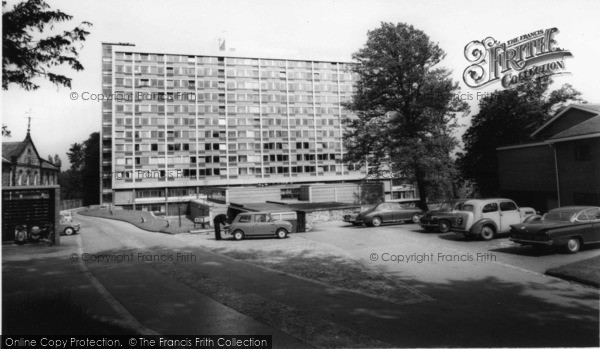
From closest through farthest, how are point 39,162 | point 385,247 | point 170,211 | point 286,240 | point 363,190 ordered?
point 385,247 < point 286,240 < point 363,190 < point 39,162 < point 170,211

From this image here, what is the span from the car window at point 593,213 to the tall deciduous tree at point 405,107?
1102cm

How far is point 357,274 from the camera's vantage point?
421 inches

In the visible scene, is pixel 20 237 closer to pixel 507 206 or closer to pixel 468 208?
pixel 468 208

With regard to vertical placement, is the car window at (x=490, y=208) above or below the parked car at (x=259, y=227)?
above

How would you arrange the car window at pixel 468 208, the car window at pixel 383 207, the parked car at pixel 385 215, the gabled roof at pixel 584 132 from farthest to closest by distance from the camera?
the car window at pixel 383 207 → the parked car at pixel 385 215 → the gabled roof at pixel 584 132 → the car window at pixel 468 208

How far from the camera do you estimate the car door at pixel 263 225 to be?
1878 cm

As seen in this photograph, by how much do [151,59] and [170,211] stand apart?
1058 inches

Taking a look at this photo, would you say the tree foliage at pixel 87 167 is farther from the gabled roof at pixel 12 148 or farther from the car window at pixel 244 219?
the car window at pixel 244 219

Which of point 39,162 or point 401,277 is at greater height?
point 39,162

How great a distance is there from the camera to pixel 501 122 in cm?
3722

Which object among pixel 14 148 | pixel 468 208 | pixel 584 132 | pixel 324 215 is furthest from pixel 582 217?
pixel 14 148

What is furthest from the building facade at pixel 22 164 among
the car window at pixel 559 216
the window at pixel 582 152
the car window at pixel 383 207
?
the window at pixel 582 152

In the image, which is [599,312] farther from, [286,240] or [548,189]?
[548,189]

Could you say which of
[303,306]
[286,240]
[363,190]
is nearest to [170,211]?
[363,190]
